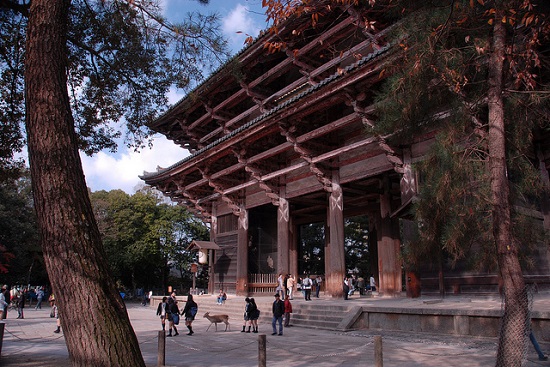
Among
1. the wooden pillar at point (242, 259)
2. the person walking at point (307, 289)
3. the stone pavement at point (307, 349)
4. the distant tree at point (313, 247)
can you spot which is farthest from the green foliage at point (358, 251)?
the stone pavement at point (307, 349)

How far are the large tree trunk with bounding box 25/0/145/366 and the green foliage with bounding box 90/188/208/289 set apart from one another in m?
28.2

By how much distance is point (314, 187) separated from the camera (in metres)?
16.0

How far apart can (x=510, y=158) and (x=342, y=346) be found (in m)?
4.89

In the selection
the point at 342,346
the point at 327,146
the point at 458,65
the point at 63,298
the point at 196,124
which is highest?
the point at 196,124

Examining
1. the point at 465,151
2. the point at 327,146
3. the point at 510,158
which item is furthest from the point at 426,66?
the point at 327,146

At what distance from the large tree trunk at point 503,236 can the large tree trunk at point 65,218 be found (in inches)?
162

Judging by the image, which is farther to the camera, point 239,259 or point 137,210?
point 137,210

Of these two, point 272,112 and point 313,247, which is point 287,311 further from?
point 313,247

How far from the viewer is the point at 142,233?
1297 inches

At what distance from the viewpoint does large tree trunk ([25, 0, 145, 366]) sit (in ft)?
11.8

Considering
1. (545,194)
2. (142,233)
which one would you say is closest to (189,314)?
(545,194)

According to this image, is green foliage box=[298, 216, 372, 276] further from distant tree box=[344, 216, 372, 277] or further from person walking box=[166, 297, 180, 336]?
person walking box=[166, 297, 180, 336]

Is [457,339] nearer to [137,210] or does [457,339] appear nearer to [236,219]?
[236,219]

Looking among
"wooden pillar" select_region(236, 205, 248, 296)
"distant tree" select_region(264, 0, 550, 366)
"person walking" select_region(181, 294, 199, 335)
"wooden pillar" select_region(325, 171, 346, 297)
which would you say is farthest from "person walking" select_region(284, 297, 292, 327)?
"distant tree" select_region(264, 0, 550, 366)
